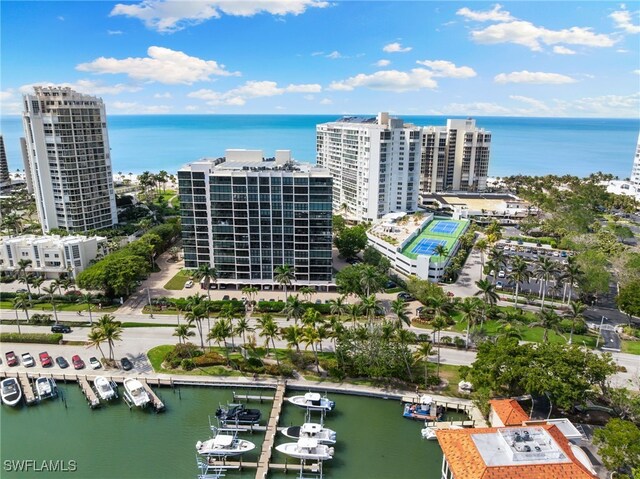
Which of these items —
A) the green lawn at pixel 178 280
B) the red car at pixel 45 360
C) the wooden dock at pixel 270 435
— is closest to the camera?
the wooden dock at pixel 270 435

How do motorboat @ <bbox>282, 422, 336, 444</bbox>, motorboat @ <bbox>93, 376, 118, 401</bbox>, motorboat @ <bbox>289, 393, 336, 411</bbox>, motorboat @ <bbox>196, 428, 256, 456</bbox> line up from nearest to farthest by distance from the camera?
1. motorboat @ <bbox>196, 428, 256, 456</bbox>
2. motorboat @ <bbox>282, 422, 336, 444</bbox>
3. motorboat @ <bbox>289, 393, 336, 411</bbox>
4. motorboat @ <bbox>93, 376, 118, 401</bbox>

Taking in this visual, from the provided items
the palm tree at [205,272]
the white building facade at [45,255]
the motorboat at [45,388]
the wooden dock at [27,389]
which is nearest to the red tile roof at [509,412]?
the palm tree at [205,272]

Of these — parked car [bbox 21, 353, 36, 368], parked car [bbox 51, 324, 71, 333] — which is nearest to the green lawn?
parked car [bbox 51, 324, 71, 333]

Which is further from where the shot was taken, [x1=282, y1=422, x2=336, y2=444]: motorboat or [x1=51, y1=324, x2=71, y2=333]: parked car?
[x1=51, y1=324, x2=71, y2=333]: parked car

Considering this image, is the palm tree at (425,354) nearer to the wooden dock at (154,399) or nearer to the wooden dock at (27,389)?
the wooden dock at (154,399)

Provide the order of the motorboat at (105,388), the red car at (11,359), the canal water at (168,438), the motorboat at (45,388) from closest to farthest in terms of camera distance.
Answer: the canal water at (168,438) → the motorboat at (105,388) → the motorboat at (45,388) → the red car at (11,359)

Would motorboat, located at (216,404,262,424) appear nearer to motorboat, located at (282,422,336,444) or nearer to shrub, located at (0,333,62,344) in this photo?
motorboat, located at (282,422,336,444)
